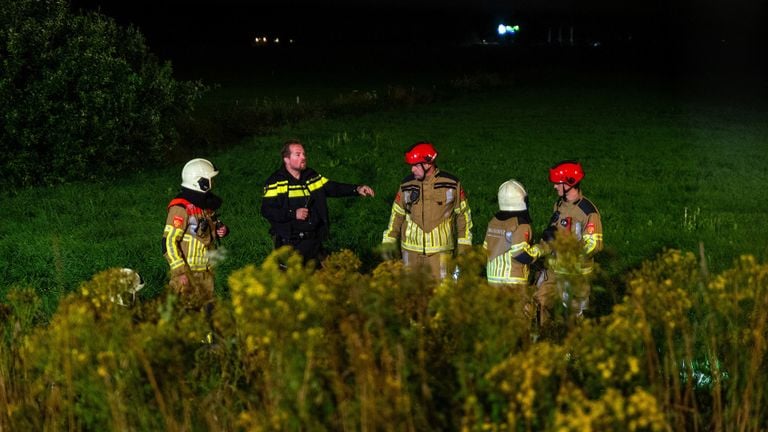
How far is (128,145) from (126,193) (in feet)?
11.7

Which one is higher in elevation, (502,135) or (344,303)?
(502,135)

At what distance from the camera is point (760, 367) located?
4.78 meters

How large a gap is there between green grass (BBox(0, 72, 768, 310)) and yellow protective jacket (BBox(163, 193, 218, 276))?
5.46 feet

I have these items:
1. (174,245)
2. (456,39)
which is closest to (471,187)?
(174,245)

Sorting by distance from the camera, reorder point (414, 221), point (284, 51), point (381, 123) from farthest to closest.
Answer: point (284, 51) → point (381, 123) → point (414, 221)

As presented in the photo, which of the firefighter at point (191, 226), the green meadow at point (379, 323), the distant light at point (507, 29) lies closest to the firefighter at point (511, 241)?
the green meadow at point (379, 323)

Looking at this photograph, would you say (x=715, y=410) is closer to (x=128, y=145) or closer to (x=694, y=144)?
(x=128, y=145)

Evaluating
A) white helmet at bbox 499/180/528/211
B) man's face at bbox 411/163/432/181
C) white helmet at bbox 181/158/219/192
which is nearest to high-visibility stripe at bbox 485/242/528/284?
white helmet at bbox 499/180/528/211

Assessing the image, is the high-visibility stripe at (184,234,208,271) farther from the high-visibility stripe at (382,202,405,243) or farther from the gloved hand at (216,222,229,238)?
the high-visibility stripe at (382,202,405,243)

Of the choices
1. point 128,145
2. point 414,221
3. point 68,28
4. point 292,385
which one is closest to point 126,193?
point 128,145

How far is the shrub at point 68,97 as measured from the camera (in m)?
19.8

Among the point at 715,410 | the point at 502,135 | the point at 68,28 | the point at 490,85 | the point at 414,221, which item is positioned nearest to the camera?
the point at 715,410

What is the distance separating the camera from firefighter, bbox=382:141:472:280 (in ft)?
28.0

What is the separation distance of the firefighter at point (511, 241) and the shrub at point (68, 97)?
591 inches
